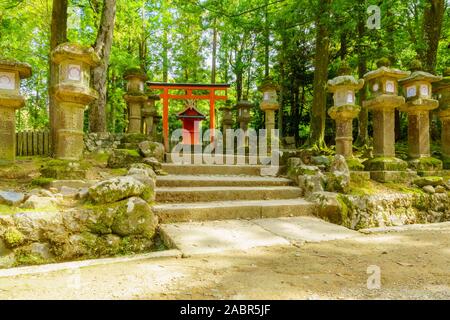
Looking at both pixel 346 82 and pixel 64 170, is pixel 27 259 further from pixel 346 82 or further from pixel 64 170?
pixel 346 82

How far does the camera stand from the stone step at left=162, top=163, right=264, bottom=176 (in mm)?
6178

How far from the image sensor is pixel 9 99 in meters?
5.11

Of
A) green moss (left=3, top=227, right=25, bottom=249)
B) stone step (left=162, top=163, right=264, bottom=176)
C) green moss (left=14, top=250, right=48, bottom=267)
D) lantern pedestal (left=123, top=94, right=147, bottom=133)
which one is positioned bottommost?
green moss (left=14, top=250, right=48, bottom=267)

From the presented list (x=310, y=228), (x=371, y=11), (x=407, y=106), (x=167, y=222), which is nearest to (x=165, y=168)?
(x=167, y=222)

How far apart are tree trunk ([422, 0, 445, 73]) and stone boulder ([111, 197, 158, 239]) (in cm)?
997

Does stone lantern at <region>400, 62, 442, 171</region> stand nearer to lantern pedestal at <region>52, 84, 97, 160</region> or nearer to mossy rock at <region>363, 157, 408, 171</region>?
mossy rock at <region>363, 157, 408, 171</region>

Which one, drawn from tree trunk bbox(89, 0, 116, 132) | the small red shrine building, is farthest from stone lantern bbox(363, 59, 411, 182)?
the small red shrine building

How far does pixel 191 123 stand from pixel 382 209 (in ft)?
32.8

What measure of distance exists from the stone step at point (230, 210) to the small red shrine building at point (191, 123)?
30.2ft

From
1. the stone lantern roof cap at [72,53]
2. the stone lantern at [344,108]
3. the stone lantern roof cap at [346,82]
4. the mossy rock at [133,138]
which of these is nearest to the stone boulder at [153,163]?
the mossy rock at [133,138]

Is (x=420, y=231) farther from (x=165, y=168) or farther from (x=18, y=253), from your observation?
(x=18, y=253)

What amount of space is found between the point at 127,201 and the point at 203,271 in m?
1.51

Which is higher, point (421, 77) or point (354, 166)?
point (421, 77)

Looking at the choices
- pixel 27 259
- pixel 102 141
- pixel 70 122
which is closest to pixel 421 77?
pixel 70 122
